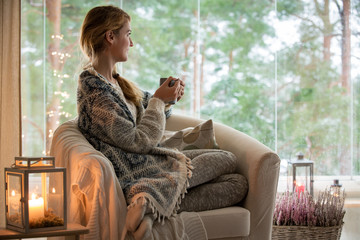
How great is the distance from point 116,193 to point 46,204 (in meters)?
0.26

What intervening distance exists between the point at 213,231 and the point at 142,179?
372 mm

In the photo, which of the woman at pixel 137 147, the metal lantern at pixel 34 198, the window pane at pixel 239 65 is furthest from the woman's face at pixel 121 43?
the window pane at pixel 239 65

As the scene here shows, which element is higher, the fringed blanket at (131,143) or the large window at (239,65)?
the large window at (239,65)

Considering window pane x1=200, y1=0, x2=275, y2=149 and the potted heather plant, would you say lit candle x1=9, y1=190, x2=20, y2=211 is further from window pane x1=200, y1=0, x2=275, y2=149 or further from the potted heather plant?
window pane x1=200, y1=0, x2=275, y2=149

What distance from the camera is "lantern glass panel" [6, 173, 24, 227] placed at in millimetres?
1902

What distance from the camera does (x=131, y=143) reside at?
87.9 inches

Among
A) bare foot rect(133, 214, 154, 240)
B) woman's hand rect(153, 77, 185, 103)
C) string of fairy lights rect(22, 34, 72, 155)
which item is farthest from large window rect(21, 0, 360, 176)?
bare foot rect(133, 214, 154, 240)

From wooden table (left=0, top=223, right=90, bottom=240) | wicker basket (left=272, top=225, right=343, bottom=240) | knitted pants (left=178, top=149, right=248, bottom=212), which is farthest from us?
wicker basket (left=272, top=225, right=343, bottom=240)

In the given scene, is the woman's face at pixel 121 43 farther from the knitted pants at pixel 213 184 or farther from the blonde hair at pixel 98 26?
the knitted pants at pixel 213 184

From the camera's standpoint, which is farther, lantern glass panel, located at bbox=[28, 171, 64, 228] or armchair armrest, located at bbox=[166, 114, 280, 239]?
armchair armrest, located at bbox=[166, 114, 280, 239]

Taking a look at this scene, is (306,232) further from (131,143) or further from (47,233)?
(47,233)

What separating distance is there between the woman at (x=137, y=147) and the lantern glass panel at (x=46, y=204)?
26 cm

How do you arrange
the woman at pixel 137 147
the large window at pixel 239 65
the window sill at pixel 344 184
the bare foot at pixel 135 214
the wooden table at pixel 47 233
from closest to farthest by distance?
the wooden table at pixel 47 233 < the bare foot at pixel 135 214 < the woman at pixel 137 147 < the large window at pixel 239 65 < the window sill at pixel 344 184

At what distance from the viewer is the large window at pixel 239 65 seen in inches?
191
